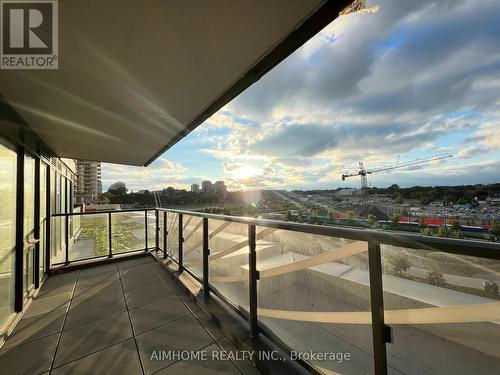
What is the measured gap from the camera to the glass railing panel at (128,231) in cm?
452

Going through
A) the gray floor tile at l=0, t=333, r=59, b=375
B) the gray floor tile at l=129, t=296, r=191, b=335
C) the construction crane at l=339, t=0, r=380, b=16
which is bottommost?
the gray floor tile at l=0, t=333, r=59, b=375

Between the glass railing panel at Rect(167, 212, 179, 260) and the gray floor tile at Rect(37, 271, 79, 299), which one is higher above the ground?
A: the glass railing panel at Rect(167, 212, 179, 260)

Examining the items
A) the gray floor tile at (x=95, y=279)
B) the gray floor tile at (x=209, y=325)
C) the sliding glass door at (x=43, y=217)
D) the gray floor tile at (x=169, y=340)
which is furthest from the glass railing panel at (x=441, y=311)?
the sliding glass door at (x=43, y=217)

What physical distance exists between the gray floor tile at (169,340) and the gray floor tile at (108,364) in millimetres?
68

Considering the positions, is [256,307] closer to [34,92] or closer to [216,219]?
[216,219]

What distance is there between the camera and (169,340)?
6.24ft

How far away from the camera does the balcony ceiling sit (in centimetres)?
121

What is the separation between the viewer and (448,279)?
0.81m

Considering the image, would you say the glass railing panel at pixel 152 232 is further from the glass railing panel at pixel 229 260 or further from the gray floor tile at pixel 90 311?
the glass railing panel at pixel 229 260

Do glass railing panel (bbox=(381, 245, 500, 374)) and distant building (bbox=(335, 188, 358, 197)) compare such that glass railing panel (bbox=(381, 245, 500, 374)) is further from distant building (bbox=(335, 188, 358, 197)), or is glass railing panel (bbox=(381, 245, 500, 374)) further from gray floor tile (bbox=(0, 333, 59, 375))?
distant building (bbox=(335, 188, 358, 197))

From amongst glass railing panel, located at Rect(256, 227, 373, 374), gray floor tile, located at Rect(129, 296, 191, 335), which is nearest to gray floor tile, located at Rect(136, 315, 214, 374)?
gray floor tile, located at Rect(129, 296, 191, 335)

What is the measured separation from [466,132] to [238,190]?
26.5 metres

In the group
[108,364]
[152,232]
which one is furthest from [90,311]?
[152,232]

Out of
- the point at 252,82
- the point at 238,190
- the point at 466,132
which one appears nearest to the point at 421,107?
the point at 466,132
